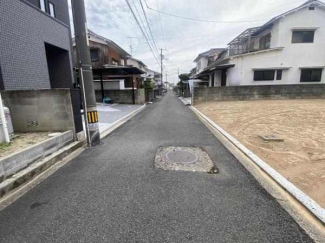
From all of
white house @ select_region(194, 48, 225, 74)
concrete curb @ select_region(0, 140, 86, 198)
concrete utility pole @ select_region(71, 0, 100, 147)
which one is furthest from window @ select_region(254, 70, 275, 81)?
concrete curb @ select_region(0, 140, 86, 198)

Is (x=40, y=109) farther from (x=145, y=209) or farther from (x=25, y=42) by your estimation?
(x=145, y=209)

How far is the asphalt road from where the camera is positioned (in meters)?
1.90

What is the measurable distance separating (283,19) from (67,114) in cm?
1983

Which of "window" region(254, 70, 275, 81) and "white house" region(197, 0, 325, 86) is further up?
"white house" region(197, 0, 325, 86)

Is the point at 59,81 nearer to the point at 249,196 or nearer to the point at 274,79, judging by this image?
the point at 249,196

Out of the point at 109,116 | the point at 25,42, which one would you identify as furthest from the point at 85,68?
the point at 109,116

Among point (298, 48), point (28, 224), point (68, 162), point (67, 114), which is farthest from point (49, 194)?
point (298, 48)

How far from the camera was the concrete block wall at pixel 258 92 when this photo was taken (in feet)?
49.6

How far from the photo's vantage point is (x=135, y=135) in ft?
19.9

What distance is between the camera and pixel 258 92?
15.4 meters

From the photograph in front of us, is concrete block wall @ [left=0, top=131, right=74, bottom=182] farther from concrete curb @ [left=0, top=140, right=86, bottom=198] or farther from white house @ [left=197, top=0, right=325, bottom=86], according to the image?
white house @ [left=197, top=0, right=325, bottom=86]

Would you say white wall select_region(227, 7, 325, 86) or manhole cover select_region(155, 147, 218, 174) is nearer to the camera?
manhole cover select_region(155, 147, 218, 174)

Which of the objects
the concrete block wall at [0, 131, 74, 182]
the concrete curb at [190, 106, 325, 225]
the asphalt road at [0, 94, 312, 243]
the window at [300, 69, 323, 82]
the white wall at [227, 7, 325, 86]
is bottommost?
the asphalt road at [0, 94, 312, 243]

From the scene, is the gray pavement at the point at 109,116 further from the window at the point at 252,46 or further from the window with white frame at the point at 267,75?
the window at the point at 252,46
